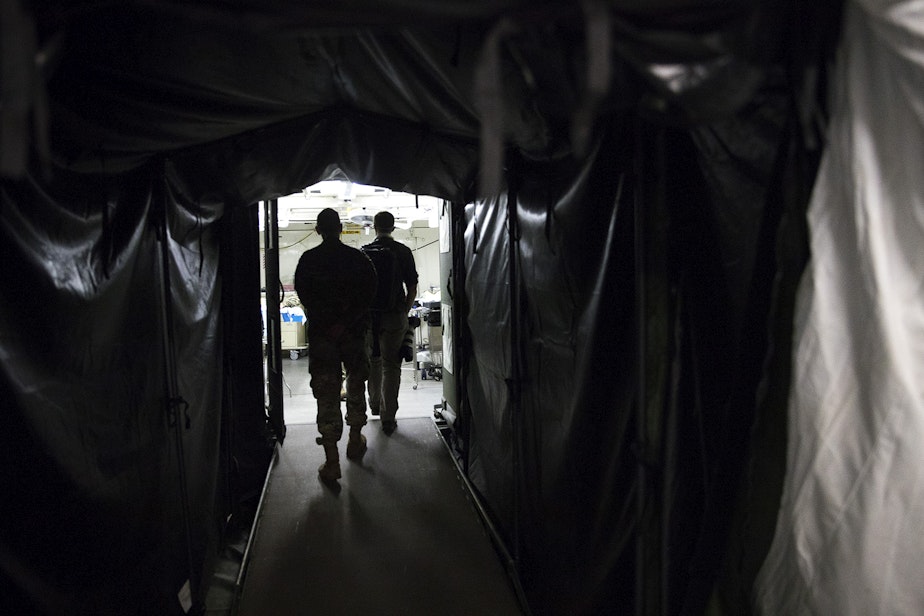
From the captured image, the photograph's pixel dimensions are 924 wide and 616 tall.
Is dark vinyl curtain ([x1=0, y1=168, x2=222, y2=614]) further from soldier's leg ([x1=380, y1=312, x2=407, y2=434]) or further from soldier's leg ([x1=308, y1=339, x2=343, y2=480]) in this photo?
soldier's leg ([x1=380, y1=312, x2=407, y2=434])

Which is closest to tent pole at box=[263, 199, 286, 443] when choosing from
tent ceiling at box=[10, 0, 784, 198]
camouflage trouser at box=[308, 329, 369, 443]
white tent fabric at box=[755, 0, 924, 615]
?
camouflage trouser at box=[308, 329, 369, 443]

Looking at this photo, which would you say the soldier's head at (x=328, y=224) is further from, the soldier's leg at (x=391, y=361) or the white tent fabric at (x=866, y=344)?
the white tent fabric at (x=866, y=344)

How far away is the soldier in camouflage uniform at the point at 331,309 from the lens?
3670mm

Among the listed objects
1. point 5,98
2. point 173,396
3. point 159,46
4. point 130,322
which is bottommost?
point 173,396

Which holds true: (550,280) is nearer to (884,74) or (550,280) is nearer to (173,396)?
(884,74)

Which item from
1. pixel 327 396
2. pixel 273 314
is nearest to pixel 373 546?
pixel 327 396

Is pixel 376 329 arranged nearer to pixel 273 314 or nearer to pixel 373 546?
pixel 273 314

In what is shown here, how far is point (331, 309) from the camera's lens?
12.2 ft

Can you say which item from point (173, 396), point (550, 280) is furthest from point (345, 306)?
point (550, 280)

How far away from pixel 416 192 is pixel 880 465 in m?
2.70

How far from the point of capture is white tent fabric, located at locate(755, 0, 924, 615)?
3.19 ft

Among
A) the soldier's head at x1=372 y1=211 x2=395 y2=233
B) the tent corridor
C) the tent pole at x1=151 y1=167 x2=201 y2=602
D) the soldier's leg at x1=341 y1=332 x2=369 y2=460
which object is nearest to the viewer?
the tent pole at x1=151 y1=167 x2=201 y2=602

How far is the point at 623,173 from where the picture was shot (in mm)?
1609

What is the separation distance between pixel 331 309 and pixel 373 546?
1.51 m
